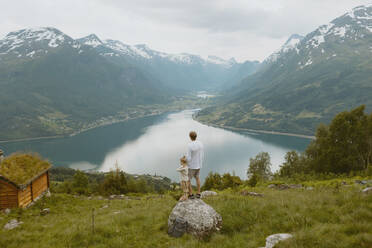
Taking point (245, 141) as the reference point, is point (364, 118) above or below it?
above

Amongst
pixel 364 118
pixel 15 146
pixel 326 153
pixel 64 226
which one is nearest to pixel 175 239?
pixel 64 226

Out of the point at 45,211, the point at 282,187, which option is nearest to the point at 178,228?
the point at 45,211

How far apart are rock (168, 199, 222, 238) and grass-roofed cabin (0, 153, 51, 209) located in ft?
46.3

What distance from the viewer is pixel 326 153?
35.1 meters

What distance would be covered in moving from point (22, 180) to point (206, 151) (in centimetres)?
12495

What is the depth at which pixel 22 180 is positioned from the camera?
19.4 meters

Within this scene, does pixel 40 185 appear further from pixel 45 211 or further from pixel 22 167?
pixel 45 211

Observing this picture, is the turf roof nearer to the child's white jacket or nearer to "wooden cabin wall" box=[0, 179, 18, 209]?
"wooden cabin wall" box=[0, 179, 18, 209]

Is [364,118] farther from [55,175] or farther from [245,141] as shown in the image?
[245,141]

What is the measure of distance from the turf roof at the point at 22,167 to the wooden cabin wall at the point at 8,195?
49 cm

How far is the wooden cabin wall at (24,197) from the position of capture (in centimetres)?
1858

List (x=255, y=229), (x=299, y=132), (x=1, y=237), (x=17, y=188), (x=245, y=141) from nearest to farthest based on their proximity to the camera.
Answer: (x=255, y=229) → (x=1, y=237) → (x=17, y=188) → (x=245, y=141) → (x=299, y=132)

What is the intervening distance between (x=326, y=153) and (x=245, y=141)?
141m

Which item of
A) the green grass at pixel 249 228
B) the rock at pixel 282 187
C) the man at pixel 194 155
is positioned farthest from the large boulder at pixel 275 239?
the rock at pixel 282 187
